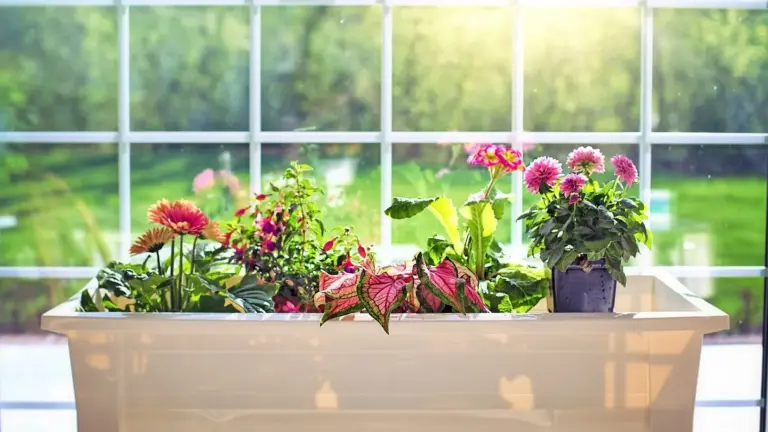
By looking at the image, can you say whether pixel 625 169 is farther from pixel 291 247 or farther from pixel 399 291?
pixel 291 247

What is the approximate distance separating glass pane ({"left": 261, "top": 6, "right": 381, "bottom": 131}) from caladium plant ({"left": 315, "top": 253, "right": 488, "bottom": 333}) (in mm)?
691

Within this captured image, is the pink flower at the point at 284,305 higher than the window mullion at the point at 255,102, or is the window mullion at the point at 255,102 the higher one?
the window mullion at the point at 255,102

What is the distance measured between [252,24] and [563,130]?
955 mm

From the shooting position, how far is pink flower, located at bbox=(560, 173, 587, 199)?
232 centimetres

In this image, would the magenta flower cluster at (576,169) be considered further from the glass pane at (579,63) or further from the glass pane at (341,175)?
the glass pane at (341,175)

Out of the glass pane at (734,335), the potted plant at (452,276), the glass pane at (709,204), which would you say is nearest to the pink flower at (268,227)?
the potted plant at (452,276)

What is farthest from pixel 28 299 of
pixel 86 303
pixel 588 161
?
pixel 588 161

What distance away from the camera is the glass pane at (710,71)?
9.62 feet

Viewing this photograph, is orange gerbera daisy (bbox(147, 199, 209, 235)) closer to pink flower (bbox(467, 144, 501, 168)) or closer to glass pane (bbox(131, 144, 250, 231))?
glass pane (bbox(131, 144, 250, 231))

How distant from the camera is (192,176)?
2.96 meters

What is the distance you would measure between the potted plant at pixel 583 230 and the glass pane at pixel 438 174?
55 cm

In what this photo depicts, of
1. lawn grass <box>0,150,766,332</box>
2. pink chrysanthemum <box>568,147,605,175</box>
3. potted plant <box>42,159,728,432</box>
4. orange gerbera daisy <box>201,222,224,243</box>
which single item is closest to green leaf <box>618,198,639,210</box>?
pink chrysanthemum <box>568,147,605,175</box>

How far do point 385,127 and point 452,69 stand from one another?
0.26 metres

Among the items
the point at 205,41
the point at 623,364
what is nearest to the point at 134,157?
the point at 205,41
